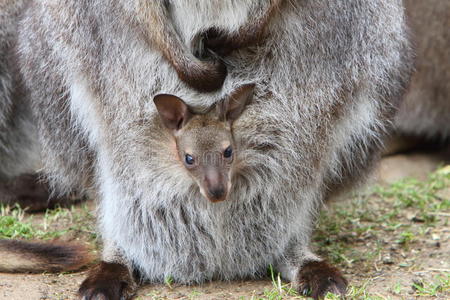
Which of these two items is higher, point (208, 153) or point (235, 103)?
point (235, 103)

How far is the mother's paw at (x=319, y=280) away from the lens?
3.00 meters

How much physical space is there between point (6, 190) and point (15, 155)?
184mm

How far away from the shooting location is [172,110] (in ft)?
9.59

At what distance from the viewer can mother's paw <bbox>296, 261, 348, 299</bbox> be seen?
118 inches

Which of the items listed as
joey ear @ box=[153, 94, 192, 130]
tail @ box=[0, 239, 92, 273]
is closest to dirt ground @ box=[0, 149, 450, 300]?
tail @ box=[0, 239, 92, 273]

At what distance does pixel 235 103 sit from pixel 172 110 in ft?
0.72

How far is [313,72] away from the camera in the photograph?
120 inches

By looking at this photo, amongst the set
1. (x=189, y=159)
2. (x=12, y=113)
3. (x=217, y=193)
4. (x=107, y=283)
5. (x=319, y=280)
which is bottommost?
(x=319, y=280)

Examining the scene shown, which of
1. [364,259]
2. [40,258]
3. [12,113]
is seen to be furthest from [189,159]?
[12,113]

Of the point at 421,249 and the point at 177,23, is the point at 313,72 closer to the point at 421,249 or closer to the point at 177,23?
the point at 177,23

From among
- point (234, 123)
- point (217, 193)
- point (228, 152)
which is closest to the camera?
point (217, 193)

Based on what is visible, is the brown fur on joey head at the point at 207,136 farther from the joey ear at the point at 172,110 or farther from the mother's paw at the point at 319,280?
the mother's paw at the point at 319,280

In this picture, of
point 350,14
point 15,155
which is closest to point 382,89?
point 350,14

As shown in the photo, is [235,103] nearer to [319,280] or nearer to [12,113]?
[319,280]
